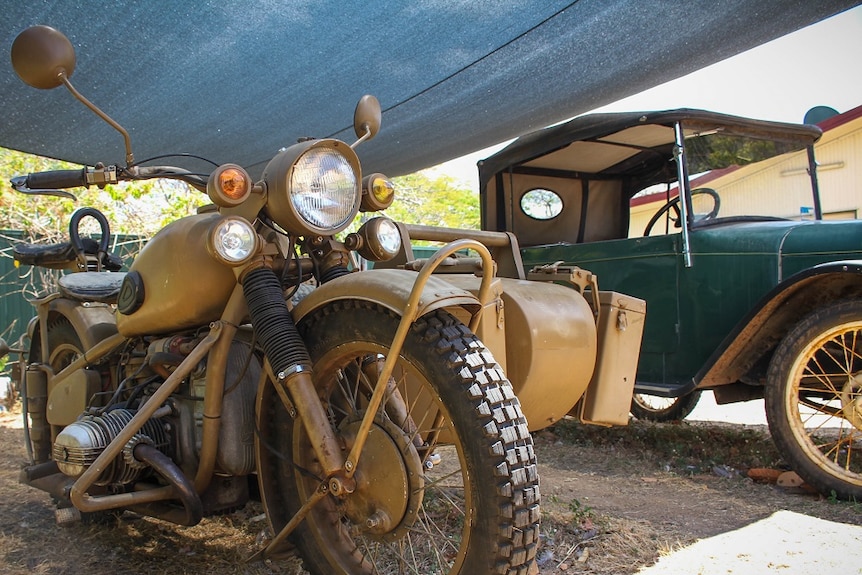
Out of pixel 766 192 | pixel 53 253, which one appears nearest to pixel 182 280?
pixel 53 253

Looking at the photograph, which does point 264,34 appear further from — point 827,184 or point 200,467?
point 827,184

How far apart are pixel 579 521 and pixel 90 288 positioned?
2190 millimetres

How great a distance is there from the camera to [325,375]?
1.94 meters

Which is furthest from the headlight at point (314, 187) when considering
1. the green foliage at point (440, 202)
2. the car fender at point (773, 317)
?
the green foliage at point (440, 202)

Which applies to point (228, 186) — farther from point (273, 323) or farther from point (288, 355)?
point (288, 355)

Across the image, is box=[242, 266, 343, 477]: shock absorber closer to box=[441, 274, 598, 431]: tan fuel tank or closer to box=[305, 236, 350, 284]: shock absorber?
box=[305, 236, 350, 284]: shock absorber

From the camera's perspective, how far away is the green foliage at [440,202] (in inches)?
733

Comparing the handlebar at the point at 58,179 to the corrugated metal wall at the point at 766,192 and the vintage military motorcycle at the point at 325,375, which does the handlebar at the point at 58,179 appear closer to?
the vintage military motorcycle at the point at 325,375

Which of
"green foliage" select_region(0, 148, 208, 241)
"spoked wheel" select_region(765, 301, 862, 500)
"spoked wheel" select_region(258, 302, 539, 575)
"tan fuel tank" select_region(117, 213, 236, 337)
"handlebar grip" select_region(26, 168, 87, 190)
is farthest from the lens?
"green foliage" select_region(0, 148, 208, 241)

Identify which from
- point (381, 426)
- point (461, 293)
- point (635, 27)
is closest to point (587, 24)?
point (635, 27)

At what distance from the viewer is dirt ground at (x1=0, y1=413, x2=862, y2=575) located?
237cm

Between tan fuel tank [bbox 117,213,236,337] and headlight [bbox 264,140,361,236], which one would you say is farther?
tan fuel tank [bbox 117,213,236,337]

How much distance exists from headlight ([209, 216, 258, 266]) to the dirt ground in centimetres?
101

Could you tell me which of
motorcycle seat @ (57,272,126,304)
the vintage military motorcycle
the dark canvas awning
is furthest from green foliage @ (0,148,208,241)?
the vintage military motorcycle
